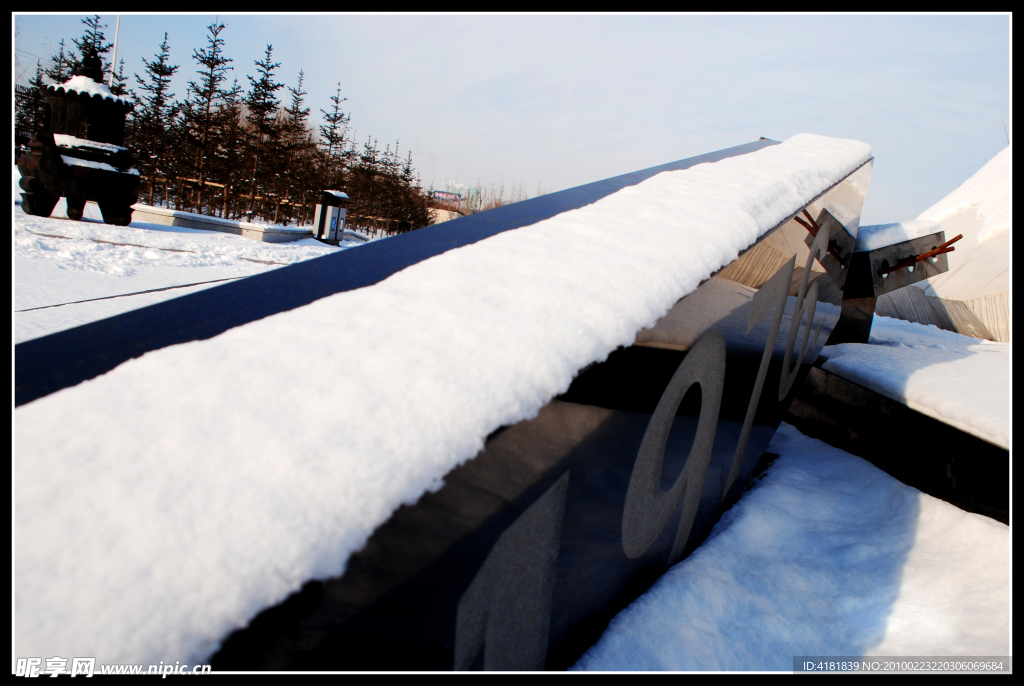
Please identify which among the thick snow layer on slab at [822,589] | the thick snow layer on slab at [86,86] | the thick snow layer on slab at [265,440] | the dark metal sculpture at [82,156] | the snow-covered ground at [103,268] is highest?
the thick snow layer on slab at [86,86]

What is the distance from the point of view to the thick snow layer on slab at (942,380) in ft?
7.73

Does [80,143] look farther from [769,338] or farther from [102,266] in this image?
[769,338]

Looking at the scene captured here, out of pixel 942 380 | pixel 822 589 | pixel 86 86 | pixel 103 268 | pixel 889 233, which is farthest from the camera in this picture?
pixel 86 86

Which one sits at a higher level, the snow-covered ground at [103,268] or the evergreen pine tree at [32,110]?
the evergreen pine tree at [32,110]

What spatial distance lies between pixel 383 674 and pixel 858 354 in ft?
11.9

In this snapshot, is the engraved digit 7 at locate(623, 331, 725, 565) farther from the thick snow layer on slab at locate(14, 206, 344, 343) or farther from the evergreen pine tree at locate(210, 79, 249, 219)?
the evergreen pine tree at locate(210, 79, 249, 219)

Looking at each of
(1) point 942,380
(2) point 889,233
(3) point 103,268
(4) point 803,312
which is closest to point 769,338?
(4) point 803,312

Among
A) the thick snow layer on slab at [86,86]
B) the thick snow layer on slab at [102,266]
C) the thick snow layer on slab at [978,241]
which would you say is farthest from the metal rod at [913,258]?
the thick snow layer on slab at [86,86]

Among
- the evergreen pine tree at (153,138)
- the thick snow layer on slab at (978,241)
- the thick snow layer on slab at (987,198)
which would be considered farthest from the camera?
the evergreen pine tree at (153,138)

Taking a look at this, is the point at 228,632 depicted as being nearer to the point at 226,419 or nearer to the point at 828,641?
the point at 226,419

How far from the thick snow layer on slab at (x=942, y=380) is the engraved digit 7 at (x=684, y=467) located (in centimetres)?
134

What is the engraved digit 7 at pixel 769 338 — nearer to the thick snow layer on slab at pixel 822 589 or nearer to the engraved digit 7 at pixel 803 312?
the thick snow layer on slab at pixel 822 589

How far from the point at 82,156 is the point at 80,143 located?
267 millimetres

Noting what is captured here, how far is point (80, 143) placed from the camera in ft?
31.7
